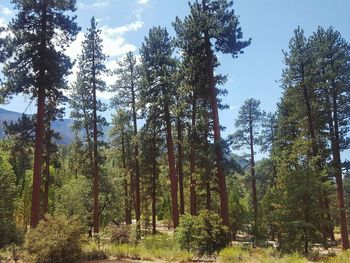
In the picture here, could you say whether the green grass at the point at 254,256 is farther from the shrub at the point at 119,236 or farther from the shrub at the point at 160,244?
the shrub at the point at 119,236

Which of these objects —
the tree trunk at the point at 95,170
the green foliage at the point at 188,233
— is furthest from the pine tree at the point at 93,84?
the green foliage at the point at 188,233

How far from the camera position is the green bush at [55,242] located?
543 inches

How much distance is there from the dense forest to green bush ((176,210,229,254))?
5 cm

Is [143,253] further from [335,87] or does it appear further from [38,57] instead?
[335,87]

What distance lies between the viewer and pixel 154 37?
86.7 ft

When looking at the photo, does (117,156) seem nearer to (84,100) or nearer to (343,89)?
(84,100)

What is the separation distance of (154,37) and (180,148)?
773cm

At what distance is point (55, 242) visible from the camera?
1388cm

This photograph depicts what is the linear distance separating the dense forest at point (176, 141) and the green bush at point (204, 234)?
46mm

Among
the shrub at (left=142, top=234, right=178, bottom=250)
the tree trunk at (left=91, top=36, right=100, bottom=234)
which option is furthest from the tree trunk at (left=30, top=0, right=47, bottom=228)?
the tree trunk at (left=91, top=36, right=100, bottom=234)

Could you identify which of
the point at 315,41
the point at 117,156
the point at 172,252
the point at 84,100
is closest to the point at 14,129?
the point at 84,100

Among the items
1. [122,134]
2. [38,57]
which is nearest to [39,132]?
[38,57]

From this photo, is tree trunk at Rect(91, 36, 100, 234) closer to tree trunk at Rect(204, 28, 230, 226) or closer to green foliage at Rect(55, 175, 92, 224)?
green foliage at Rect(55, 175, 92, 224)

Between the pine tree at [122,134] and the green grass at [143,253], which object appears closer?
the green grass at [143,253]
